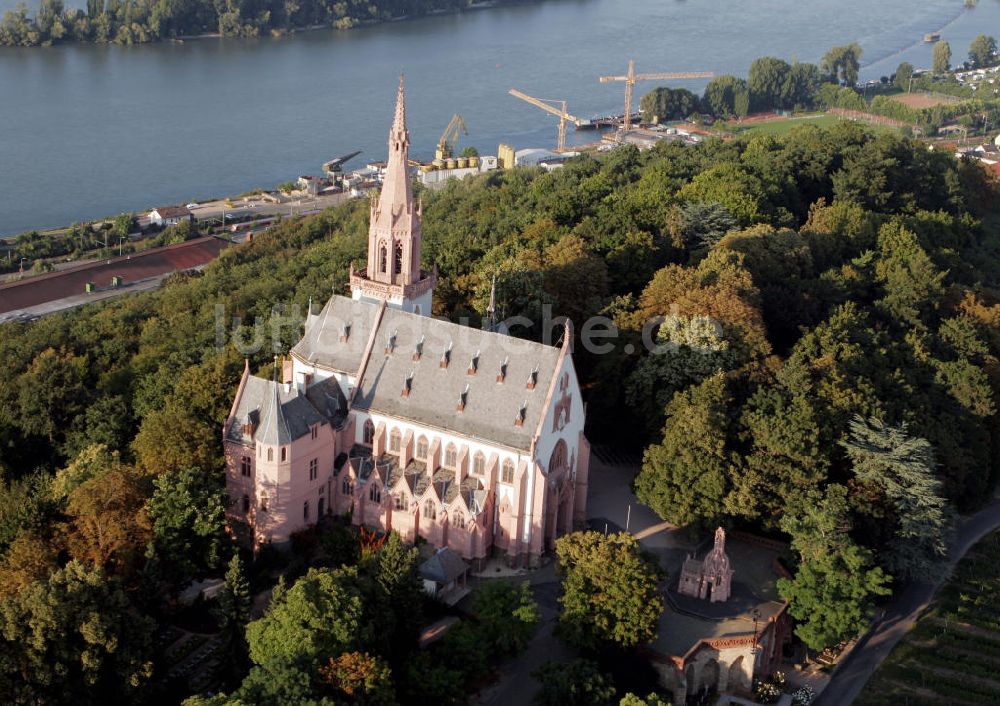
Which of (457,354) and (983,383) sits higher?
(457,354)

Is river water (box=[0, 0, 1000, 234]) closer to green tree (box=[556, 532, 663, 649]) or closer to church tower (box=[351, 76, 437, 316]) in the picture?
church tower (box=[351, 76, 437, 316])

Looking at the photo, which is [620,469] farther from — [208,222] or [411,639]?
[208,222]

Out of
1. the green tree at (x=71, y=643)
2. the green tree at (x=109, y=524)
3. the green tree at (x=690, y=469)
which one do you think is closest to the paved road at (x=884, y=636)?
the green tree at (x=690, y=469)

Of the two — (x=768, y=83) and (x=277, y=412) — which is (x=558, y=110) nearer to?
(x=768, y=83)

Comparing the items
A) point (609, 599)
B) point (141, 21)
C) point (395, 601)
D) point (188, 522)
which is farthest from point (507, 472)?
point (141, 21)

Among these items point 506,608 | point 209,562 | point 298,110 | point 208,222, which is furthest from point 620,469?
point 298,110

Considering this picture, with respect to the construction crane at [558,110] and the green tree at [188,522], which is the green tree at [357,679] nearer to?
the green tree at [188,522]
